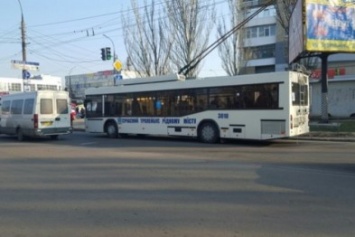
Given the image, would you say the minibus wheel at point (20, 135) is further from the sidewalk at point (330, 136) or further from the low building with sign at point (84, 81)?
the low building with sign at point (84, 81)

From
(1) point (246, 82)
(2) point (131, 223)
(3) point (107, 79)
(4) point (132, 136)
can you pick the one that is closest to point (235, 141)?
(1) point (246, 82)

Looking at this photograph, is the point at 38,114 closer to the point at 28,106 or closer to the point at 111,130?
the point at 28,106

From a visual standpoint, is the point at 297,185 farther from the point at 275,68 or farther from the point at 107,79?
the point at 107,79

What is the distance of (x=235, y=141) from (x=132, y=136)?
6.39 m

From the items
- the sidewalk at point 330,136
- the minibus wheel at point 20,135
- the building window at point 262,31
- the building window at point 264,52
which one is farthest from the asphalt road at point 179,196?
the building window at point 262,31

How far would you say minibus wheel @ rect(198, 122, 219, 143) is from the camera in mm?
17305

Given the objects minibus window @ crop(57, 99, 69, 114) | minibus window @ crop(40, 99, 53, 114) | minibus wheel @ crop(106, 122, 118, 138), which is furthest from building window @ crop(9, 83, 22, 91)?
minibus window @ crop(40, 99, 53, 114)

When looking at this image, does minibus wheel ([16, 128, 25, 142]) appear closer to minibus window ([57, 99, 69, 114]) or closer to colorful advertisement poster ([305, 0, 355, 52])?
minibus window ([57, 99, 69, 114])

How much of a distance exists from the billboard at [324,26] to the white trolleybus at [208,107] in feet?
13.8

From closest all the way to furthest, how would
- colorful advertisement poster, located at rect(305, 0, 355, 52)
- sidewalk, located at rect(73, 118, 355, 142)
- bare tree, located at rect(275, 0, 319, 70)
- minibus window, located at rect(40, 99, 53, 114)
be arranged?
sidewalk, located at rect(73, 118, 355, 142) → minibus window, located at rect(40, 99, 53, 114) → colorful advertisement poster, located at rect(305, 0, 355, 52) → bare tree, located at rect(275, 0, 319, 70)

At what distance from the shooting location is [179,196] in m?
7.12

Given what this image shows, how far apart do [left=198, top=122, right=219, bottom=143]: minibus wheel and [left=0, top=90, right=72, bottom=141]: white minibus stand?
7.30m

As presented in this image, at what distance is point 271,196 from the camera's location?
7.07m

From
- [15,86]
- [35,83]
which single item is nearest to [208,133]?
[35,83]
